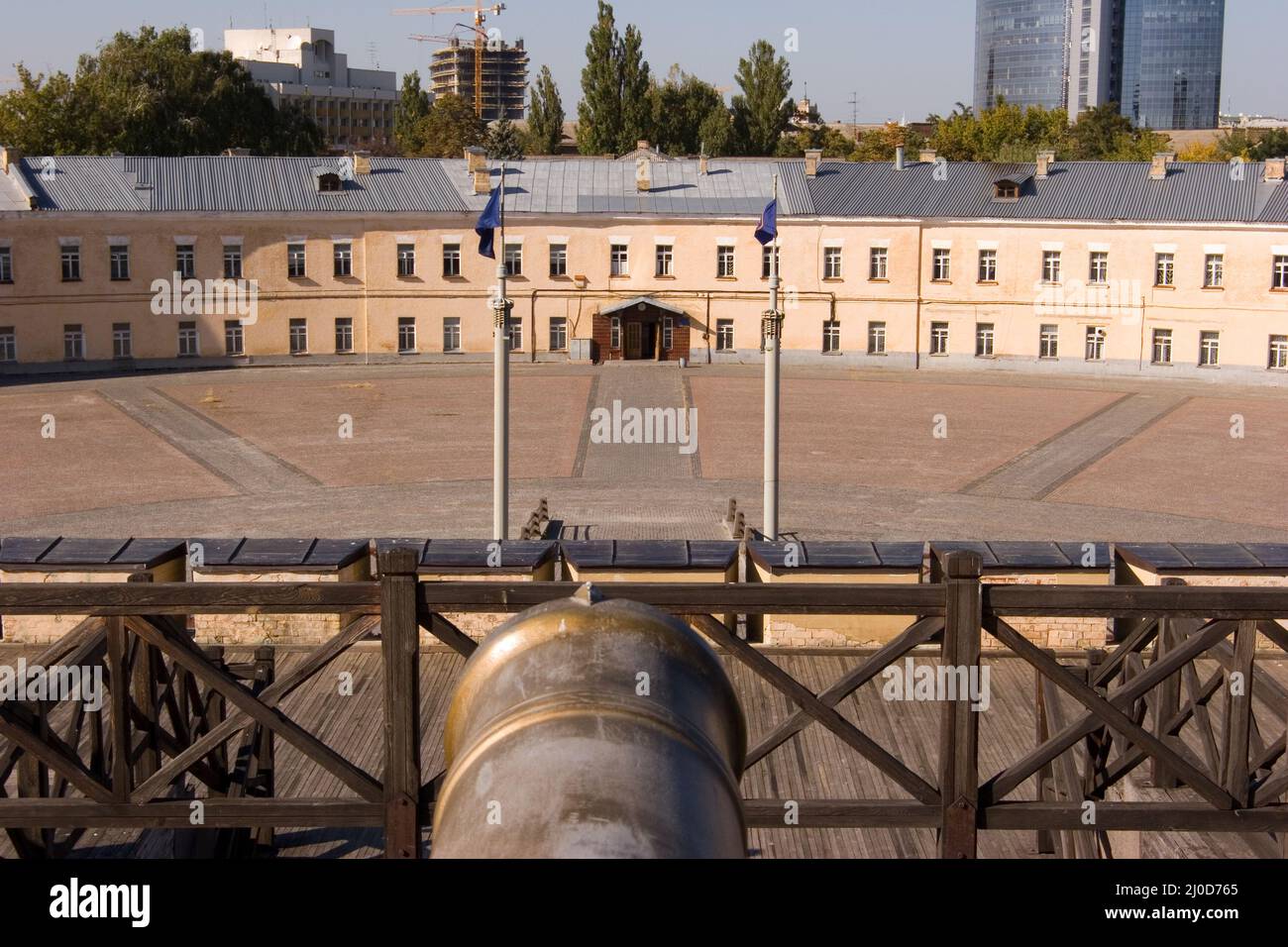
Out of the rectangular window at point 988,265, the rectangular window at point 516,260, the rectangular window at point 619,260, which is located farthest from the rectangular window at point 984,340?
the rectangular window at point 516,260

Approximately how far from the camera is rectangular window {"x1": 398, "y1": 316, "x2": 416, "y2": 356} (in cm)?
5103

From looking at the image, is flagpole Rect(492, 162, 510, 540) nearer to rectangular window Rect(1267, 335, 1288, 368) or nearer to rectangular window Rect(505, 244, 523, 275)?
rectangular window Rect(505, 244, 523, 275)

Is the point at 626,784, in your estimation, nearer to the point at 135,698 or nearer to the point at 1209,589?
the point at 1209,589

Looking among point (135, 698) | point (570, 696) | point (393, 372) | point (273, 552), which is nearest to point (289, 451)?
point (393, 372)

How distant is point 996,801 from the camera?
762 cm

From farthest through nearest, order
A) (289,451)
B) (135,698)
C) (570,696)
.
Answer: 1. (289,451)
2. (135,698)
3. (570,696)

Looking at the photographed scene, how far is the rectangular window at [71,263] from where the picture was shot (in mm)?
47812

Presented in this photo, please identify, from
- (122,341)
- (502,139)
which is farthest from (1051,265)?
(502,139)

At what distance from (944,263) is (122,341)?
28.0 metres

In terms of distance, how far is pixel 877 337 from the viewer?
5128 centimetres

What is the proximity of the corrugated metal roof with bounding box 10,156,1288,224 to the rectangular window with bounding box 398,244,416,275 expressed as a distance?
1283 millimetres

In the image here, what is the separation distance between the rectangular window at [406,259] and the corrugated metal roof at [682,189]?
1.28 metres

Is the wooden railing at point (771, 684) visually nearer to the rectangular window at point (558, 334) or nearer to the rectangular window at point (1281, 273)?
the rectangular window at point (1281, 273)
